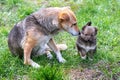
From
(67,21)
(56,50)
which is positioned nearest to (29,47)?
(56,50)

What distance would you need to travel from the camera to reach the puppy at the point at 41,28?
243 inches

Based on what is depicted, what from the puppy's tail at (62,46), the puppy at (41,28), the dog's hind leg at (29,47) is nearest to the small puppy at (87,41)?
the puppy at (41,28)

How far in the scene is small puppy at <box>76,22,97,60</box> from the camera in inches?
240

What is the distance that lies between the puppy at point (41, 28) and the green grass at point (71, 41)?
236 mm

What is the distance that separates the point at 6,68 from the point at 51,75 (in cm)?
112

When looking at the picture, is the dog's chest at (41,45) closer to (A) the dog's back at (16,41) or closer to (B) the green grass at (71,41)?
(B) the green grass at (71,41)

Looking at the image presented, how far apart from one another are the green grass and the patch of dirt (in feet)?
0.29

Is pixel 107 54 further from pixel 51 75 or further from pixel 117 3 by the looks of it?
pixel 117 3

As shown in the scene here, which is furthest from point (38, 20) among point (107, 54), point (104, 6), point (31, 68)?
point (104, 6)

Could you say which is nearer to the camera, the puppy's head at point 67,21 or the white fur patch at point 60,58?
the puppy's head at point 67,21

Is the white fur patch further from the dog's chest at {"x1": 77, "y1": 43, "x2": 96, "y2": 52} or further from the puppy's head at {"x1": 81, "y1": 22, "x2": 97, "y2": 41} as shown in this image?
the puppy's head at {"x1": 81, "y1": 22, "x2": 97, "y2": 41}

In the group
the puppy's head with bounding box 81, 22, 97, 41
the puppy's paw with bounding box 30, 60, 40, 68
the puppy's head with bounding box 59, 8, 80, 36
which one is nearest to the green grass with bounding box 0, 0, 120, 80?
the puppy's paw with bounding box 30, 60, 40, 68

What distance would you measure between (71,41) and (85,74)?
1422mm

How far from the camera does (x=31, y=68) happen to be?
6309 mm
